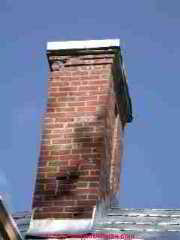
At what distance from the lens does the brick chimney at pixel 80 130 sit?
7.44 m

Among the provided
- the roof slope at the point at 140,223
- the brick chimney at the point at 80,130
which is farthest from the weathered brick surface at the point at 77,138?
the roof slope at the point at 140,223

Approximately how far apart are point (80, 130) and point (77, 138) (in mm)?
107

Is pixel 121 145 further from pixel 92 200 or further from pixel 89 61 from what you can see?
pixel 92 200

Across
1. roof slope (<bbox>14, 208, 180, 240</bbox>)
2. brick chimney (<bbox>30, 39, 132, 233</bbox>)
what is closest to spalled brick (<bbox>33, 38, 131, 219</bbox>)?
brick chimney (<bbox>30, 39, 132, 233</bbox>)

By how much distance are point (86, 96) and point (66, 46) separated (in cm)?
78

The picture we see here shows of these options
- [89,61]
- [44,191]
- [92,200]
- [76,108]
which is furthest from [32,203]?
[89,61]

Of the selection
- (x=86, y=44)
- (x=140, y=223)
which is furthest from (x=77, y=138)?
(x=86, y=44)

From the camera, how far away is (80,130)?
7836 mm

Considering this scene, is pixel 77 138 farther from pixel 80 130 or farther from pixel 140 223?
pixel 140 223

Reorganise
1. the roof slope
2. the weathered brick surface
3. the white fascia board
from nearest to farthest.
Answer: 1. the roof slope
2. the weathered brick surface
3. the white fascia board

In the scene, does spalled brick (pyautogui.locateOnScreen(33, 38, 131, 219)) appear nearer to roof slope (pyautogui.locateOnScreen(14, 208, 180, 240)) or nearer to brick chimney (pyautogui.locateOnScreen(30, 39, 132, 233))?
brick chimney (pyautogui.locateOnScreen(30, 39, 132, 233))

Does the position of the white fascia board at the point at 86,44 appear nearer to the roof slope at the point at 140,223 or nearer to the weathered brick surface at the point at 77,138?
the weathered brick surface at the point at 77,138

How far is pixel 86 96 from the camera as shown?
8086 millimetres

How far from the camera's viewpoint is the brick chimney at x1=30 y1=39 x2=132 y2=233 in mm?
7441
